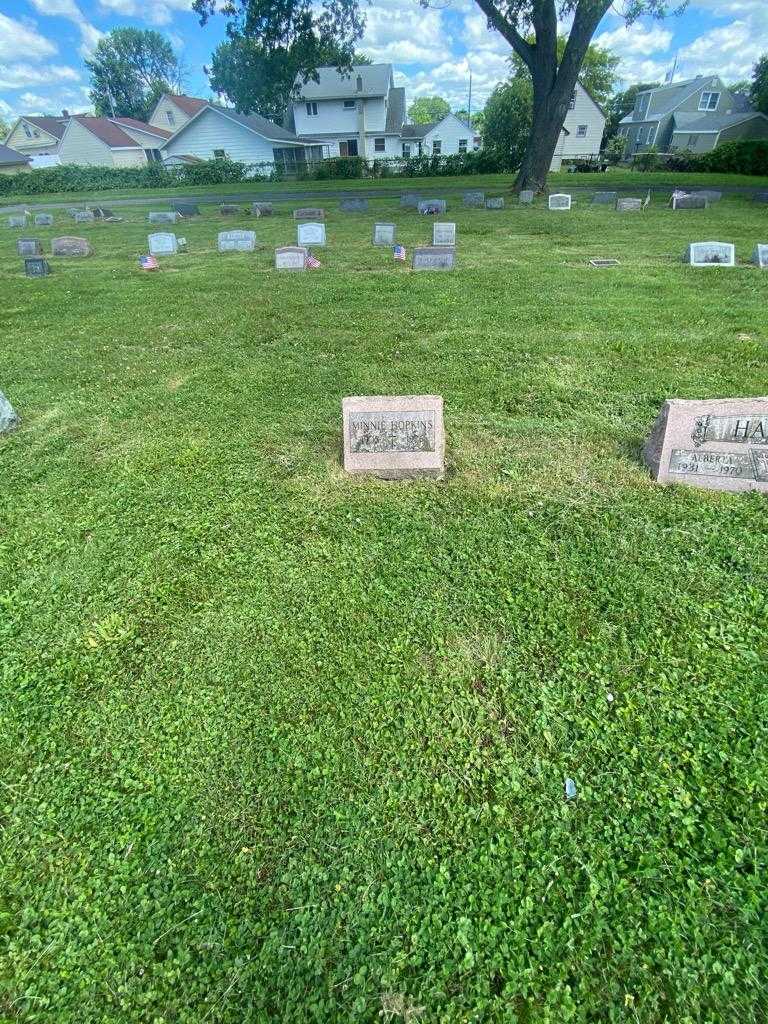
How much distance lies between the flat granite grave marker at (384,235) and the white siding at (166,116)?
60.5 m

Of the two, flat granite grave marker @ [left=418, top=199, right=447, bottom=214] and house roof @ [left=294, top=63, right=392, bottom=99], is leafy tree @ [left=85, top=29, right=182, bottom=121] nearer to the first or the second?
house roof @ [left=294, top=63, right=392, bottom=99]

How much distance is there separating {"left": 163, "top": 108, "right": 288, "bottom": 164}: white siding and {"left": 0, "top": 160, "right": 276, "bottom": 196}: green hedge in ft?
17.3

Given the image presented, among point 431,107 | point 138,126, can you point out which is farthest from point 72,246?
point 431,107

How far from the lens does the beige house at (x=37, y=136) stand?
61188 mm

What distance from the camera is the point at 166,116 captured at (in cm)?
6228

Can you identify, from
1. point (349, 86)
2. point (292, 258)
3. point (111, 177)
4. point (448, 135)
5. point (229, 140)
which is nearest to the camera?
point (292, 258)

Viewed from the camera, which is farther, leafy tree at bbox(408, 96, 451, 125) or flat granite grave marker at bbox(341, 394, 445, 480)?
leafy tree at bbox(408, 96, 451, 125)

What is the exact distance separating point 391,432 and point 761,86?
2581 inches

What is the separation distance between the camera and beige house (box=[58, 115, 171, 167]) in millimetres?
50219

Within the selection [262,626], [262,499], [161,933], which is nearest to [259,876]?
[161,933]

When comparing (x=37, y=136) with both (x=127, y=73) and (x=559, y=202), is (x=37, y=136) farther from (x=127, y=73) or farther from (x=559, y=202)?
(x=559, y=202)

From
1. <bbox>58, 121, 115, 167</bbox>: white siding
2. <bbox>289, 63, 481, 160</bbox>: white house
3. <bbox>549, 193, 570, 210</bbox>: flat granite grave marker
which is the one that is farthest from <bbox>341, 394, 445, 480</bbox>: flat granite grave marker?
<bbox>58, 121, 115, 167</bbox>: white siding

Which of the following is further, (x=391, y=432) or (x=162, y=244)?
(x=162, y=244)

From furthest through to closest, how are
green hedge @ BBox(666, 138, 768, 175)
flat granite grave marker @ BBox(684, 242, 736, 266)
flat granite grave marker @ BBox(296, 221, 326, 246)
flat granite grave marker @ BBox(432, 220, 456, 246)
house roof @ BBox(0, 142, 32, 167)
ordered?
house roof @ BBox(0, 142, 32, 167)
green hedge @ BBox(666, 138, 768, 175)
flat granite grave marker @ BBox(296, 221, 326, 246)
flat granite grave marker @ BBox(432, 220, 456, 246)
flat granite grave marker @ BBox(684, 242, 736, 266)
